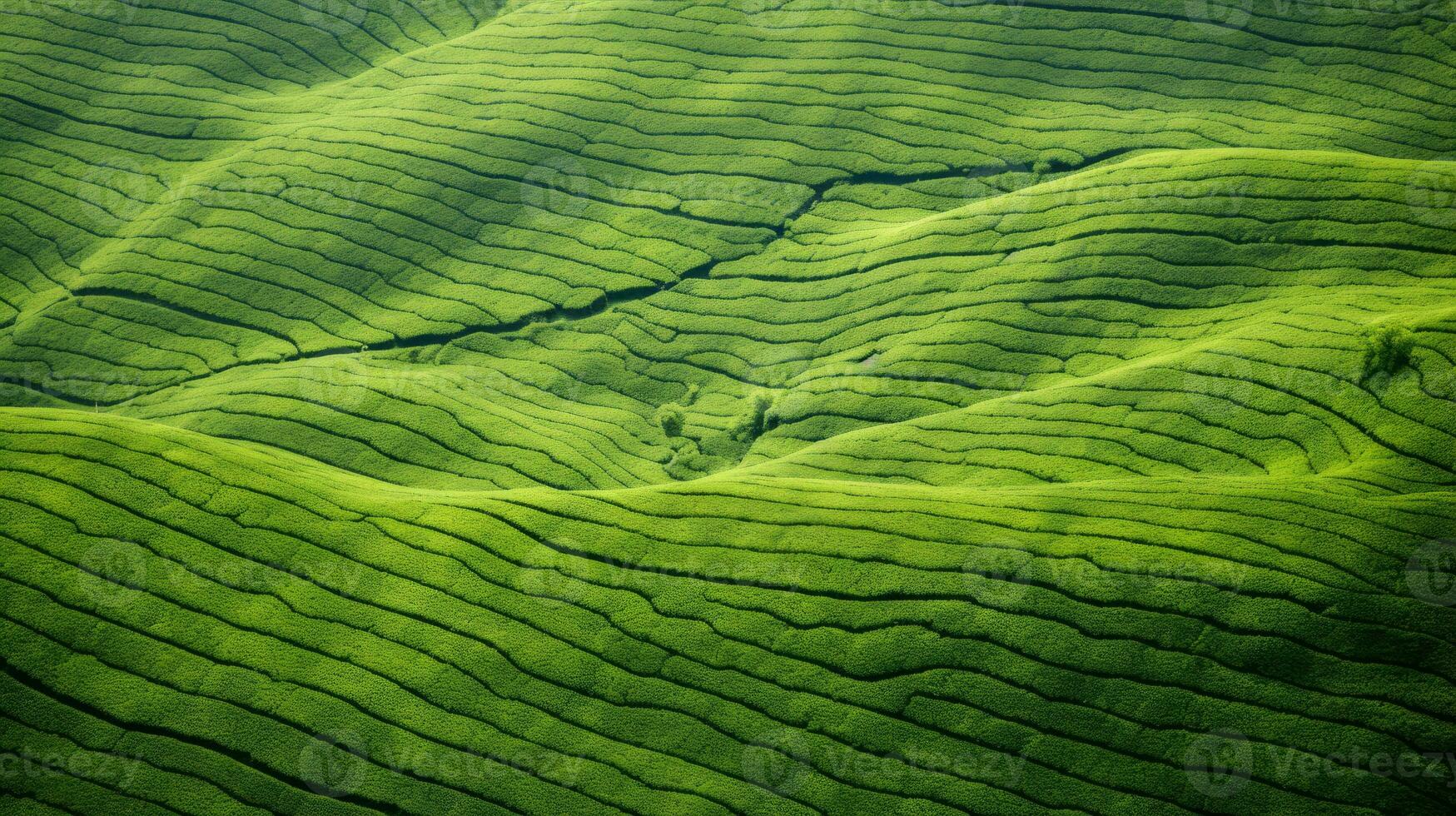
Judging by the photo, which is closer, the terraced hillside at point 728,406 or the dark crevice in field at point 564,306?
the terraced hillside at point 728,406

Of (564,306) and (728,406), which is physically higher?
(564,306)

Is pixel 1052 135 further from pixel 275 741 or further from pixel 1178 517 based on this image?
pixel 275 741

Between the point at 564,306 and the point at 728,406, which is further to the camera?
the point at 564,306

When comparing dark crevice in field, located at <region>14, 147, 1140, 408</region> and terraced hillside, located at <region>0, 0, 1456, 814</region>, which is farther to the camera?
dark crevice in field, located at <region>14, 147, 1140, 408</region>

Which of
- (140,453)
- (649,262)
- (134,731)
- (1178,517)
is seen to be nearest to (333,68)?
(649,262)
